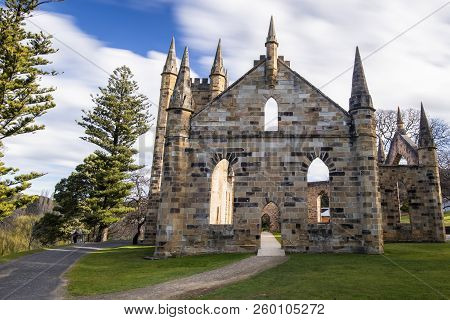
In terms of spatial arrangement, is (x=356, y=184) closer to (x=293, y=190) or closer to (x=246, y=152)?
(x=293, y=190)

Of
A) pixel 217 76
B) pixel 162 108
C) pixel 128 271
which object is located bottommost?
pixel 128 271

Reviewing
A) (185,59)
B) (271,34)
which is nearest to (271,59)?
(271,34)

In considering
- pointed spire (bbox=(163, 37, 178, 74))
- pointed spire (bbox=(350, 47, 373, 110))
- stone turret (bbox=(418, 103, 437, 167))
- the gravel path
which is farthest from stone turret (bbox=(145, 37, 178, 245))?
stone turret (bbox=(418, 103, 437, 167))

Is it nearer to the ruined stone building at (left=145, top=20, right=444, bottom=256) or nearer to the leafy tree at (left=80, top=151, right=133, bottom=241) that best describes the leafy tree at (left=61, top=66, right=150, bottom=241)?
the leafy tree at (left=80, top=151, right=133, bottom=241)

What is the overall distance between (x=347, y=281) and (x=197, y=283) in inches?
183

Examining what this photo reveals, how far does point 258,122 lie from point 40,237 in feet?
78.6

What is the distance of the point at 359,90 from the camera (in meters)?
18.2

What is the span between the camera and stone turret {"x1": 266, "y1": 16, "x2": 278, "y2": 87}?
18906mm

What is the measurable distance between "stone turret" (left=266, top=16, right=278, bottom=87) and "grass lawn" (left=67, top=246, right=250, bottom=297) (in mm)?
10392

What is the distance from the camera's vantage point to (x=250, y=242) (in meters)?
17.1

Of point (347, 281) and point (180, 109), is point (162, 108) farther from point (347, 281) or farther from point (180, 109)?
point (347, 281)

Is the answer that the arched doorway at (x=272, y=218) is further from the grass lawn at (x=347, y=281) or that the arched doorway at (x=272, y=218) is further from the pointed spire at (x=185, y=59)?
the grass lawn at (x=347, y=281)

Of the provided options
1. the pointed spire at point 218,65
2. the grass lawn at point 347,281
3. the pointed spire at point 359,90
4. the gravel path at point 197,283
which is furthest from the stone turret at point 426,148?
the gravel path at point 197,283

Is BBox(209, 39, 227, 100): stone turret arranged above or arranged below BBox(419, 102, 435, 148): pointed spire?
above
